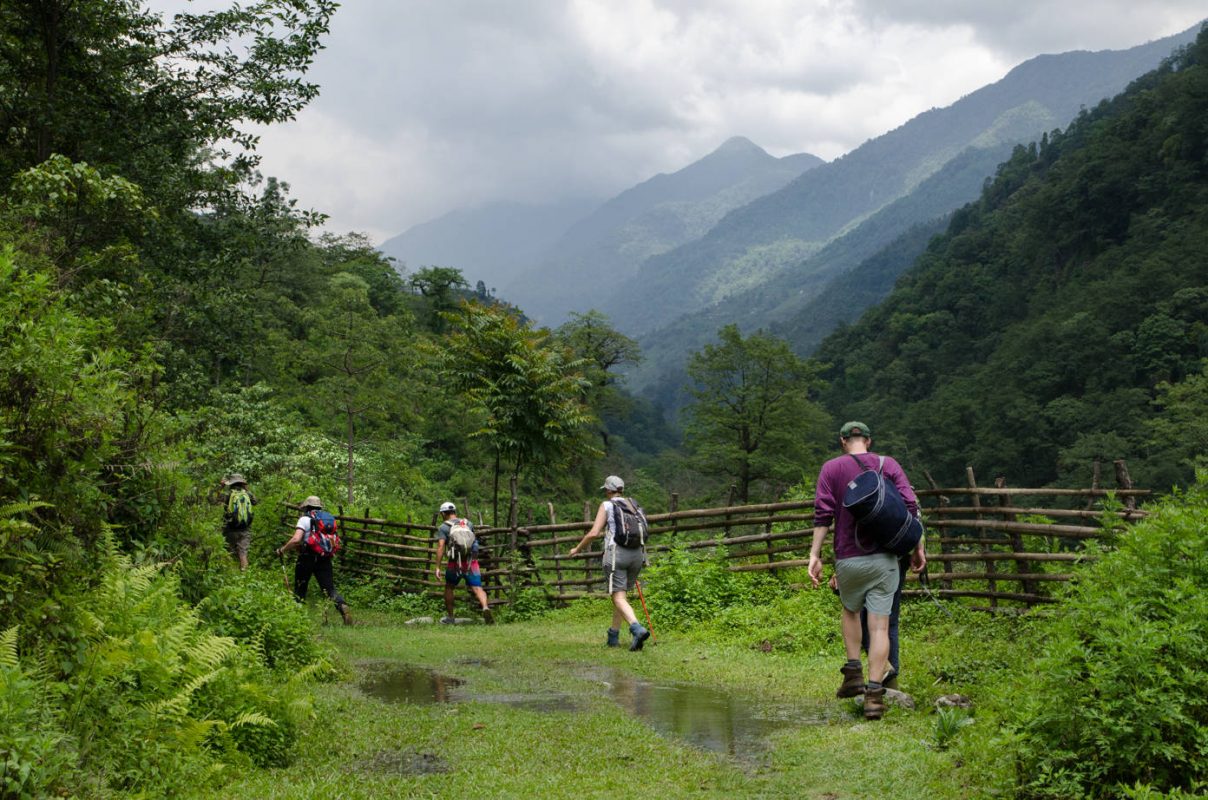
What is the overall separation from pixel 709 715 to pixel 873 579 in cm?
136

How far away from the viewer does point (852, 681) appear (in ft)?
20.2

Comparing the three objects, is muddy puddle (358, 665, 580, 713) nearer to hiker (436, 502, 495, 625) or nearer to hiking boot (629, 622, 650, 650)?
hiking boot (629, 622, 650, 650)

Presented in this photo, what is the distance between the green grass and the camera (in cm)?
429

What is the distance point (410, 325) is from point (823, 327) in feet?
383

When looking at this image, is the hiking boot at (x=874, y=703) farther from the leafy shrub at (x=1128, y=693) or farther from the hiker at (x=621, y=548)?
the hiker at (x=621, y=548)

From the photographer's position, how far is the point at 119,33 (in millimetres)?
12047

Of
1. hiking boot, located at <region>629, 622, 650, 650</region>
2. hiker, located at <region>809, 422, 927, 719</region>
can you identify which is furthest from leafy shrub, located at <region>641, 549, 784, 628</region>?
hiker, located at <region>809, 422, 927, 719</region>

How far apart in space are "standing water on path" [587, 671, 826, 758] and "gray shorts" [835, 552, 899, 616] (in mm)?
766

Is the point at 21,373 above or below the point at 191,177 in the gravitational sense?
below

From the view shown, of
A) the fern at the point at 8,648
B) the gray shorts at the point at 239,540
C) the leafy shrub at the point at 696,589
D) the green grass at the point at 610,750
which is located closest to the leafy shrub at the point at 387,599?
the gray shorts at the point at 239,540

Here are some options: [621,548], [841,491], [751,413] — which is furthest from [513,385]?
[751,413]

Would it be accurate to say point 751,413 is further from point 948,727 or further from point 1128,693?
point 1128,693

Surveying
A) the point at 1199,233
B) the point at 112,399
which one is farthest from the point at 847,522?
the point at 1199,233

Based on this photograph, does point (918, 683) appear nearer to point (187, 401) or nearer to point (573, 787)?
point (573, 787)
